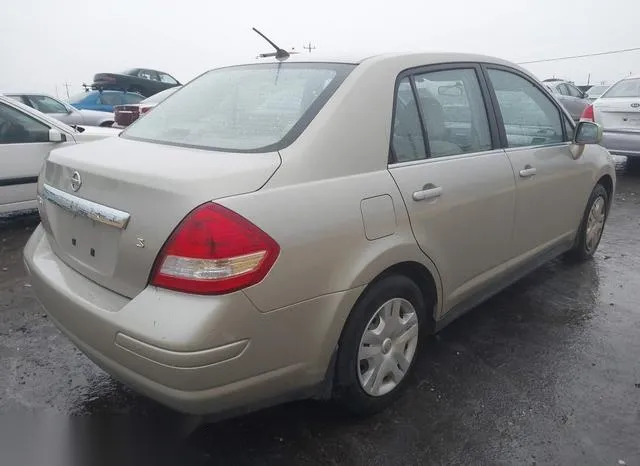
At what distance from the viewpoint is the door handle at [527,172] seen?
10.3 feet

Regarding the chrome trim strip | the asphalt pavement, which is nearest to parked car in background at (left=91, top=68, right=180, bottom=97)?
the asphalt pavement

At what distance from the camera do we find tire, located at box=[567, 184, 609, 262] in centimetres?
418

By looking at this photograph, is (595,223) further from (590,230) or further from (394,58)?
(394,58)

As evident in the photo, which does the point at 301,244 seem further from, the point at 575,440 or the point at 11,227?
the point at 11,227

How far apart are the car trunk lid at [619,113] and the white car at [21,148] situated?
7.43m

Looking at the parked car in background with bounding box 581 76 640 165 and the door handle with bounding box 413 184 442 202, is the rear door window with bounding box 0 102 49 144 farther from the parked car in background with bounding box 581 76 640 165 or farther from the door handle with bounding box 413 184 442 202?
the parked car in background with bounding box 581 76 640 165

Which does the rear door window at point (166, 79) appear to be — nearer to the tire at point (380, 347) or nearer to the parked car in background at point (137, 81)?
the parked car in background at point (137, 81)

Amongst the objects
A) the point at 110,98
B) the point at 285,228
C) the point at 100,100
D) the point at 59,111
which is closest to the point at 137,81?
the point at 110,98

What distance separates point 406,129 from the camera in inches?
98.4

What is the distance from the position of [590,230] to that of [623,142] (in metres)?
4.34

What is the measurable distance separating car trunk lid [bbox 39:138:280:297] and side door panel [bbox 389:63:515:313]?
748 millimetres

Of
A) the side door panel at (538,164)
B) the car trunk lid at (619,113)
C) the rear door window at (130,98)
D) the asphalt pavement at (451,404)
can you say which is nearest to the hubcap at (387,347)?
the asphalt pavement at (451,404)

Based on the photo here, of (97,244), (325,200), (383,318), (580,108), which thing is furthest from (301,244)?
(580,108)

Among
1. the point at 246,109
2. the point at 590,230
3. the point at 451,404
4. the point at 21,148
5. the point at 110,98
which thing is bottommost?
the point at 451,404
